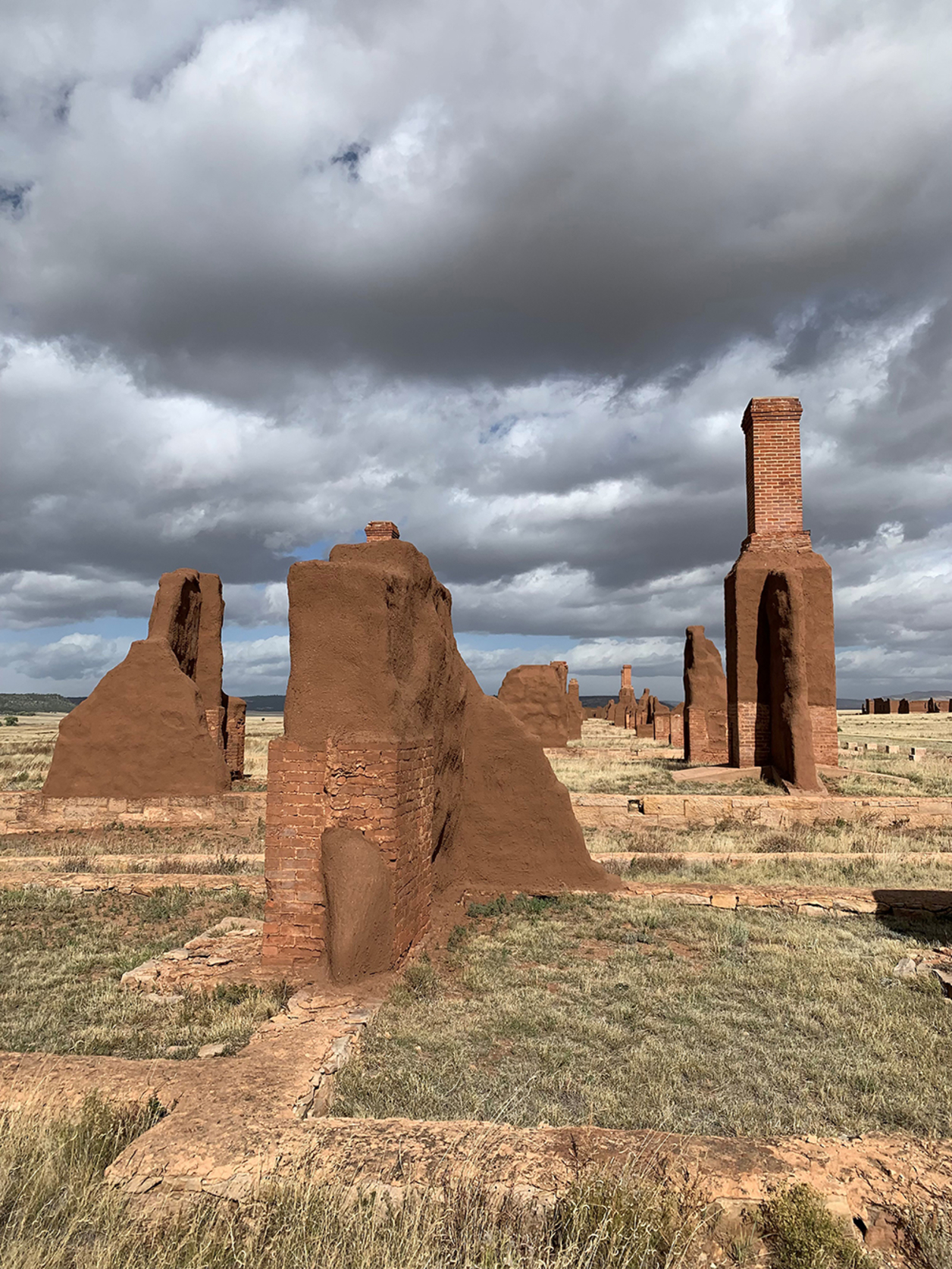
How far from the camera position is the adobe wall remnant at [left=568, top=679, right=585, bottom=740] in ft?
138

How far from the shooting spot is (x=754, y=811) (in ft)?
45.7

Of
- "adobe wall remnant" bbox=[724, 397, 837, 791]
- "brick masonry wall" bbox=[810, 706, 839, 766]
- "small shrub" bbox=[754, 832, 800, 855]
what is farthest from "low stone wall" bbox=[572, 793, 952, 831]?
"brick masonry wall" bbox=[810, 706, 839, 766]

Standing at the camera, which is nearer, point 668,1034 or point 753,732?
point 668,1034

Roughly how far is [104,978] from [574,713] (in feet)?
129

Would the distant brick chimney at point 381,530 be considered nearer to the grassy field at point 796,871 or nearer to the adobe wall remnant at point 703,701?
the grassy field at point 796,871

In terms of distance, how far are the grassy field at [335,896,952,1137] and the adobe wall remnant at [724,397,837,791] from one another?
8.87 metres

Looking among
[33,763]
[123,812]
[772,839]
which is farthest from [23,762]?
[772,839]

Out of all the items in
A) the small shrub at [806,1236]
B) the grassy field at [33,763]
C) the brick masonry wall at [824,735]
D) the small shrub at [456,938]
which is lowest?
the small shrub at [456,938]

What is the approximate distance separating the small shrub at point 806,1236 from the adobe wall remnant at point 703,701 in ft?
76.5

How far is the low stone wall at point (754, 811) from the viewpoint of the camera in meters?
13.6

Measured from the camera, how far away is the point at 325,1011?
513 cm

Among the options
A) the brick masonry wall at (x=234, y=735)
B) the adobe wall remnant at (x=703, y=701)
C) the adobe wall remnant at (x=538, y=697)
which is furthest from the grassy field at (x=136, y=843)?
the adobe wall remnant at (x=538, y=697)

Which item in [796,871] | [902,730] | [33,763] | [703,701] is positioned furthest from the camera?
[902,730]

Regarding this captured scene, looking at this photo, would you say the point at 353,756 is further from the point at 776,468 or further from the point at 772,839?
the point at 776,468
